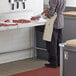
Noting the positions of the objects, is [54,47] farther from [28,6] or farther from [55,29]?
[28,6]

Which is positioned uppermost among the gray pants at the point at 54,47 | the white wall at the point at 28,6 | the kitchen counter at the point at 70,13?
the white wall at the point at 28,6

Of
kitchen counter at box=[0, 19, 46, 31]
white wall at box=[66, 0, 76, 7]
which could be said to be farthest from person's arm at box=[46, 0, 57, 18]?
white wall at box=[66, 0, 76, 7]

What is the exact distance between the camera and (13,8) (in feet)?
21.4

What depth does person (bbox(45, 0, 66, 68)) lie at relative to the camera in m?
5.77

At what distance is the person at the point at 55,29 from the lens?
577 centimetres

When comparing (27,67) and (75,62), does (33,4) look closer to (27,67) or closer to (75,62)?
(27,67)

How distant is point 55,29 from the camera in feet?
19.5

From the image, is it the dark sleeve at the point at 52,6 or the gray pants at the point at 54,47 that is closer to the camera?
the dark sleeve at the point at 52,6

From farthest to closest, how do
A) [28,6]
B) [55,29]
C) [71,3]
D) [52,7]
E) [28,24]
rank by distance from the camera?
[71,3], [28,6], [28,24], [55,29], [52,7]

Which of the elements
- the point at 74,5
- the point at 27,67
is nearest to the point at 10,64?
the point at 27,67

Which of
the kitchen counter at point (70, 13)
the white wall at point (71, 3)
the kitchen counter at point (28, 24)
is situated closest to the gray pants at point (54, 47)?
the kitchen counter at point (28, 24)

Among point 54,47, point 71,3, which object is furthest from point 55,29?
point 71,3

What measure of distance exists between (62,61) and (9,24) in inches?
82.5

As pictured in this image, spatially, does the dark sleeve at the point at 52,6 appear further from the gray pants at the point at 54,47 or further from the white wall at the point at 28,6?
the white wall at the point at 28,6
